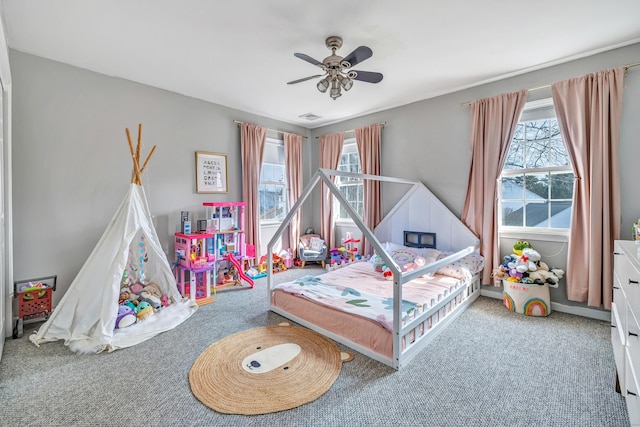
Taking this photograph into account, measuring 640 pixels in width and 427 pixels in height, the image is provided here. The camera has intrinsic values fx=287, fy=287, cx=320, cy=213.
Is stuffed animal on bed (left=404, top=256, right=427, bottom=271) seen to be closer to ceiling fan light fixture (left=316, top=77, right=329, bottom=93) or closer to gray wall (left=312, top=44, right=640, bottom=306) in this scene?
gray wall (left=312, top=44, right=640, bottom=306)

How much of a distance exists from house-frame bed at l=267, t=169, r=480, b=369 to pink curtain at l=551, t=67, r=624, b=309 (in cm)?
91

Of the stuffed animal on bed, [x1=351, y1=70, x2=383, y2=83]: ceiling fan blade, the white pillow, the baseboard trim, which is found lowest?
the baseboard trim

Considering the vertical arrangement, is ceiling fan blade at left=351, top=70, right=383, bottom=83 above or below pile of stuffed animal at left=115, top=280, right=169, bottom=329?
above

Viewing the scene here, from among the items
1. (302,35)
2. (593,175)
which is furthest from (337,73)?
(593,175)

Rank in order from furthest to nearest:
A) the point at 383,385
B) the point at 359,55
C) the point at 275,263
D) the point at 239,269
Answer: the point at 275,263 → the point at 239,269 → the point at 359,55 → the point at 383,385

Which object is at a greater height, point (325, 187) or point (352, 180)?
point (352, 180)

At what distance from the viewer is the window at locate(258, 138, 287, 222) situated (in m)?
4.82

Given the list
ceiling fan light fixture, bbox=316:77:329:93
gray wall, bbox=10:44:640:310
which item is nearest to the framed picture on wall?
gray wall, bbox=10:44:640:310

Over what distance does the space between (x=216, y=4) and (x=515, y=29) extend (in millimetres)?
2362

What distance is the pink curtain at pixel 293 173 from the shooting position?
16.3 ft

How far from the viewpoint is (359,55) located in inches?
84.2

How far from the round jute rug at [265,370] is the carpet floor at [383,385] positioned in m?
0.06

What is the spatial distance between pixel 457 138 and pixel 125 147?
3997 millimetres

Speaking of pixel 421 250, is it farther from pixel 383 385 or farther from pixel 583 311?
pixel 383 385
